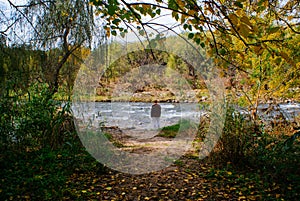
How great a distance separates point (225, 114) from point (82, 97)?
190 cm

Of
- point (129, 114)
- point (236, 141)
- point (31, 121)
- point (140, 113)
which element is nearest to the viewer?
point (31, 121)

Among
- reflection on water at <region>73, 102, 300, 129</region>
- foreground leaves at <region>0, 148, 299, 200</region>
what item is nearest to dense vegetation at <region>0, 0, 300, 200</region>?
foreground leaves at <region>0, 148, 299, 200</region>

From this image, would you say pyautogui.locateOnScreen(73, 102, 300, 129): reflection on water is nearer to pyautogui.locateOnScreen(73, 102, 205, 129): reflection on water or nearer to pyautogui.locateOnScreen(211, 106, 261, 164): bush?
pyautogui.locateOnScreen(73, 102, 205, 129): reflection on water

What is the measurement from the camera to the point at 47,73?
379 cm

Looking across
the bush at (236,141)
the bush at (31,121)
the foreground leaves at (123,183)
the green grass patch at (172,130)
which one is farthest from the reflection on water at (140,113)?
the foreground leaves at (123,183)

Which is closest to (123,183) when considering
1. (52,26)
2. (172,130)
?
(52,26)

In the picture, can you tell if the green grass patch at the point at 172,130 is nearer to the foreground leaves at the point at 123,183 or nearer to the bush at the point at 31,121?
the foreground leaves at the point at 123,183

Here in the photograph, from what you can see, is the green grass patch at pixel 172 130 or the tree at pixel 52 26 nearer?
the tree at pixel 52 26

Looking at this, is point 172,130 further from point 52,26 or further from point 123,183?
point 52,26

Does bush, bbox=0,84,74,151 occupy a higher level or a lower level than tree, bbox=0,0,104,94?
lower

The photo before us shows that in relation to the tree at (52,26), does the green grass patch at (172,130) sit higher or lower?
lower

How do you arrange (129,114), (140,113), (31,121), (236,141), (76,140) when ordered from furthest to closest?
1. (140,113)
2. (129,114)
3. (76,140)
4. (236,141)
5. (31,121)

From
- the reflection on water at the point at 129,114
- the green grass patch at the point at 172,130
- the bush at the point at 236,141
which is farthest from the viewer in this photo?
the green grass patch at the point at 172,130

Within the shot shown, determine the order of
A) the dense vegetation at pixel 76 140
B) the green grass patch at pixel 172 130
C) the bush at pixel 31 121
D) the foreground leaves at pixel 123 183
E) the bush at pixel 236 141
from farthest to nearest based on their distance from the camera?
1. the green grass patch at pixel 172 130
2. the bush at pixel 236 141
3. the bush at pixel 31 121
4. the dense vegetation at pixel 76 140
5. the foreground leaves at pixel 123 183
